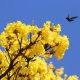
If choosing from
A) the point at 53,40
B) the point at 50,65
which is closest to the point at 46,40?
the point at 53,40

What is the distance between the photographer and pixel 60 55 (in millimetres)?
11039

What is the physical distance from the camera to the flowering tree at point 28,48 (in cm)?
1052

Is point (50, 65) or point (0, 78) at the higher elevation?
point (50, 65)

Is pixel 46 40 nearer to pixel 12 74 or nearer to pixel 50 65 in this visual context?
pixel 12 74

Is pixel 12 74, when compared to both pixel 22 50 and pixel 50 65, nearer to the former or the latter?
pixel 22 50

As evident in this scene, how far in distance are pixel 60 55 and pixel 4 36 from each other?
5.11ft

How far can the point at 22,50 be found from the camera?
34.4 feet

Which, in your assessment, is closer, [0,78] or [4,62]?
[0,78]

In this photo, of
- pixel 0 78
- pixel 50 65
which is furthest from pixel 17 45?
pixel 50 65

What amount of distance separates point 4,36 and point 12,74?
3.31ft

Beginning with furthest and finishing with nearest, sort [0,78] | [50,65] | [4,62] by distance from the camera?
[50,65] < [4,62] < [0,78]

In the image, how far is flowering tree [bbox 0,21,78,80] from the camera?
10.5 metres

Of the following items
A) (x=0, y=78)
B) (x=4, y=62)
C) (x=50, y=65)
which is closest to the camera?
(x=0, y=78)

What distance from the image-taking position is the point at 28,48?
1055 centimetres
